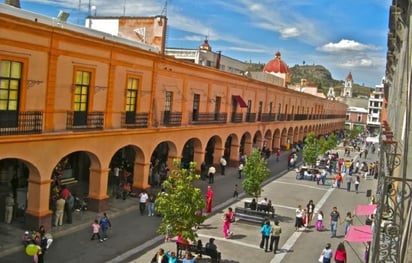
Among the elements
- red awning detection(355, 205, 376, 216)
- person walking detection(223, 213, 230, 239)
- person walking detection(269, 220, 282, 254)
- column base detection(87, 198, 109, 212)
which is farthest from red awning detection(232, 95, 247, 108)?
red awning detection(355, 205, 376, 216)

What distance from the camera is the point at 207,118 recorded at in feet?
103

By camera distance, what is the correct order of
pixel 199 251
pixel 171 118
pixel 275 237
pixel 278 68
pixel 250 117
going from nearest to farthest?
pixel 199 251
pixel 275 237
pixel 171 118
pixel 250 117
pixel 278 68

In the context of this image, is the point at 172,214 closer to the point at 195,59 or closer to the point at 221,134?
the point at 221,134

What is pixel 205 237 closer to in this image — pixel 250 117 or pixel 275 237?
pixel 275 237

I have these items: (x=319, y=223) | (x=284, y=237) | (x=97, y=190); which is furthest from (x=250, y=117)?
(x=97, y=190)

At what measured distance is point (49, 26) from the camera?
669 inches

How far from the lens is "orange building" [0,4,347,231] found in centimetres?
1644

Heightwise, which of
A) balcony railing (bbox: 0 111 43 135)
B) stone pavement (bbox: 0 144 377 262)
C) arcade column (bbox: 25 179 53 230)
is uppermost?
balcony railing (bbox: 0 111 43 135)

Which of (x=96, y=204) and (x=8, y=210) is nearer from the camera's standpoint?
(x=8, y=210)

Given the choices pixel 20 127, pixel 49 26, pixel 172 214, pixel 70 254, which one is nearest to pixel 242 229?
pixel 172 214

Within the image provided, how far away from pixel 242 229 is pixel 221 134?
46.1ft

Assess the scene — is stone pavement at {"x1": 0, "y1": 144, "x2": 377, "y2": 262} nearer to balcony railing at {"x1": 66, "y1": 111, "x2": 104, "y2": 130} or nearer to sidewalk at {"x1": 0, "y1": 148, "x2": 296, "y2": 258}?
sidewalk at {"x1": 0, "y1": 148, "x2": 296, "y2": 258}

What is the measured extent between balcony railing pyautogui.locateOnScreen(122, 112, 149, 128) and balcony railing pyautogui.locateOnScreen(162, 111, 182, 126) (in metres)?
2.12

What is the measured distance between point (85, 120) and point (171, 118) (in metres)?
7.48
